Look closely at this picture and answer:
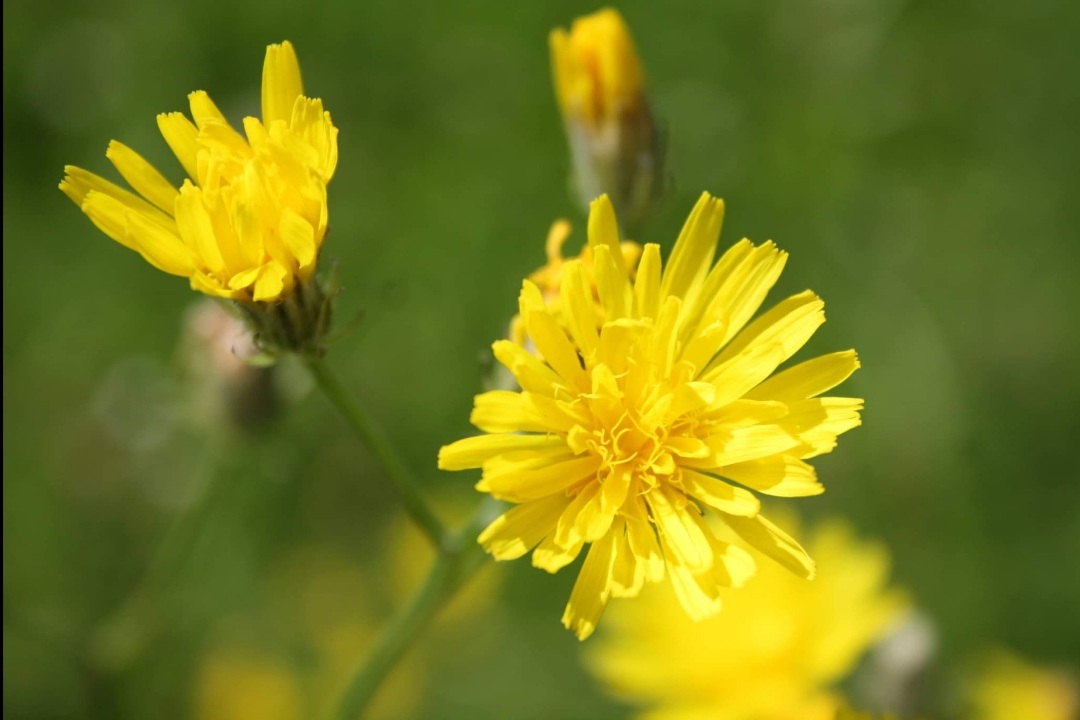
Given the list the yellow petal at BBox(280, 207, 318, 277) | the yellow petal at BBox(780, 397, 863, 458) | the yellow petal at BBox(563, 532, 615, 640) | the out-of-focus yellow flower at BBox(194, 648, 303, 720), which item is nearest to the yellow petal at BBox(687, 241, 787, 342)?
the yellow petal at BBox(780, 397, 863, 458)

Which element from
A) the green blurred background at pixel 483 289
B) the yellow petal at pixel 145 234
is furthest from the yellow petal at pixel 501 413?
the green blurred background at pixel 483 289

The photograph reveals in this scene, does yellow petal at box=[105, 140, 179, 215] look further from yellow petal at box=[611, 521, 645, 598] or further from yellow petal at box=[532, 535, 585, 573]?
yellow petal at box=[611, 521, 645, 598]

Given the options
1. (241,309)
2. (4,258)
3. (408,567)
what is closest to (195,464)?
(408,567)

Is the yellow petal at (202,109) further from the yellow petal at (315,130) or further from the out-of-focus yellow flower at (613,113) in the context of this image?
the out-of-focus yellow flower at (613,113)

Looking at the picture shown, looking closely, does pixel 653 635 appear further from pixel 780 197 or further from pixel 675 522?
pixel 780 197

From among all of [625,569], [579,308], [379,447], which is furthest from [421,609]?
[579,308]
